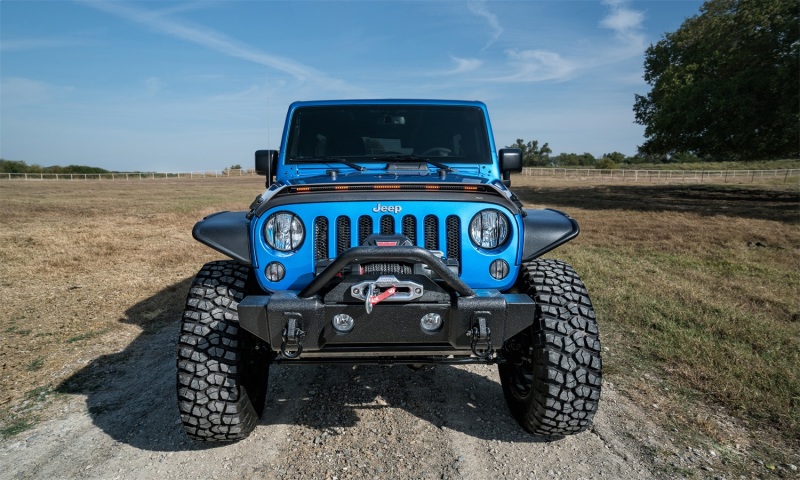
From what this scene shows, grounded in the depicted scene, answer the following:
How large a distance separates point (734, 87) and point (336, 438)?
19540mm

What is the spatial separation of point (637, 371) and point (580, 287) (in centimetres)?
159

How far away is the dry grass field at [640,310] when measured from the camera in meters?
3.48

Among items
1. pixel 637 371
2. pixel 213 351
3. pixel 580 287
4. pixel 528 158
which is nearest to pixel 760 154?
pixel 637 371

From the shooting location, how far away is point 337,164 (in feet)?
12.9

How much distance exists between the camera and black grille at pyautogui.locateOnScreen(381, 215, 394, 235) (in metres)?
2.91

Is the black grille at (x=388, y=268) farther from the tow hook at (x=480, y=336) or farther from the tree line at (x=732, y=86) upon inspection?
the tree line at (x=732, y=86)

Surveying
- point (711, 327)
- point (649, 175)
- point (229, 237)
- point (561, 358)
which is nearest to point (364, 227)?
point (229, 237)

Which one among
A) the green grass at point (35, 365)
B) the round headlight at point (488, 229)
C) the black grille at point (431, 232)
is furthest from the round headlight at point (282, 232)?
the green grass at point (35, 365)

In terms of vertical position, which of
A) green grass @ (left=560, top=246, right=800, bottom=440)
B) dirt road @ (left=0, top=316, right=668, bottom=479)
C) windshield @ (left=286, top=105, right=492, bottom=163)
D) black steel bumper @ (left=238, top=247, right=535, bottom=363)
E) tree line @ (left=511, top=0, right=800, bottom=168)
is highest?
tree line @ (left=511, top=0, right=800, bottom=168)

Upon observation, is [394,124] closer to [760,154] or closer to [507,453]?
[507,453]

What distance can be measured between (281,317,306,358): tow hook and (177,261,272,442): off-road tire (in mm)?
508

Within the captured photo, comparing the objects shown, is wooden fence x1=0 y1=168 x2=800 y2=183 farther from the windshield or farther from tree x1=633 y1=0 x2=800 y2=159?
the windshield

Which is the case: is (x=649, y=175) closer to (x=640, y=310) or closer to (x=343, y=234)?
(x=640, y=310)

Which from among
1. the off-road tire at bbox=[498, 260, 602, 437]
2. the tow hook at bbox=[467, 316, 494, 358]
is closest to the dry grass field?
the off-road tire at bbox=[498, 260, 602, 437]
